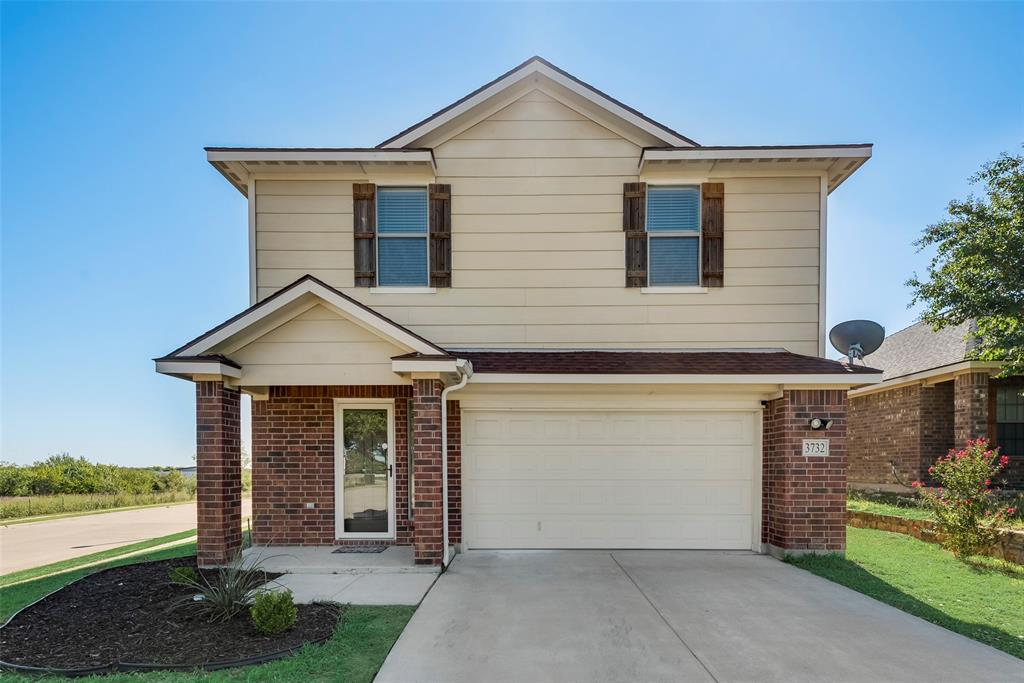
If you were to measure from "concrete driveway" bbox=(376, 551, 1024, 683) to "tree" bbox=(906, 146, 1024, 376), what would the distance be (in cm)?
740

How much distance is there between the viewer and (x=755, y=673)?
156 inches

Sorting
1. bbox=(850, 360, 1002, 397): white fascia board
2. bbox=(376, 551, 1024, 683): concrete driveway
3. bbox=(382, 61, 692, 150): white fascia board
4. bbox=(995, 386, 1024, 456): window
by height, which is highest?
bbox=(382, 61, 692, 150): white fascia board

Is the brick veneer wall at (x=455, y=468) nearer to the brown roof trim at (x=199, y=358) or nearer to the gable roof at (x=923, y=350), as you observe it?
the brown roof trim at (x=199, y=358)

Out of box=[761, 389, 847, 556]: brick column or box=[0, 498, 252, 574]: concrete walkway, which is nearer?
box=[761, 389, 847, 556]: brick column

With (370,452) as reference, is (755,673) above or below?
below

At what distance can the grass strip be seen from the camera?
23.8ft

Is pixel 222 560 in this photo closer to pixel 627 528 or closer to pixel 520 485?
pixel 520 485

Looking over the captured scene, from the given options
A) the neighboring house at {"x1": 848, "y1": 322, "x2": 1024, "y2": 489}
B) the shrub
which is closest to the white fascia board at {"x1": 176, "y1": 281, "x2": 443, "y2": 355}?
the shrub

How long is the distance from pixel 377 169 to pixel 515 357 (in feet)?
11.6

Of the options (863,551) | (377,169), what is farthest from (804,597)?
(377,169)

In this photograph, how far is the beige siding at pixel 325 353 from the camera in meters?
6.75

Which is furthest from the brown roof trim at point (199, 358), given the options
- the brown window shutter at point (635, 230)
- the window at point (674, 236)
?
the window at point (674, 236)

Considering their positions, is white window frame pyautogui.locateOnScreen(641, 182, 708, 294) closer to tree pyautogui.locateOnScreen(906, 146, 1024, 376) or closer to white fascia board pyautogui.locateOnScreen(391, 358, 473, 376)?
white fascia board pyautogui.locateOnScreen(391, 358, 473, 376)

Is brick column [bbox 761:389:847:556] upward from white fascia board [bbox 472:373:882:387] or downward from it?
downward
